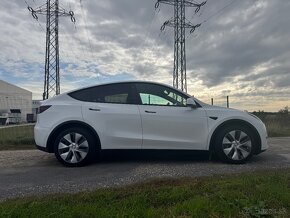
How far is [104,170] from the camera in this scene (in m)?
5.59

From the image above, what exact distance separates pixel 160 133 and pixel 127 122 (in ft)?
2.03

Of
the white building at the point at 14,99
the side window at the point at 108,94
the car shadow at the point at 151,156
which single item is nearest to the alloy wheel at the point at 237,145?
the car shadow at the point at 151,156

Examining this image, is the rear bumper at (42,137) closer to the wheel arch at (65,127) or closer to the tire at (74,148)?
the wheel arch at (65,127)

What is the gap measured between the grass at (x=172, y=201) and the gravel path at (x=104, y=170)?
0.56 metres

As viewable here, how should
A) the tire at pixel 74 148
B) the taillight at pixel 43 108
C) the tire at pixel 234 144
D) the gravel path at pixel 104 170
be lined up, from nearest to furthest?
the gravel path at pixel 104 170 < the tire at pixel 74 148 < the tire at pixel 234 144 < the taillight at pixel 43 108

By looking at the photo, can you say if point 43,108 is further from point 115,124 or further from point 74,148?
point 115,124

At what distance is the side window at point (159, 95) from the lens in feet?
20.4

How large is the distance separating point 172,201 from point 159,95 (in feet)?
9.25

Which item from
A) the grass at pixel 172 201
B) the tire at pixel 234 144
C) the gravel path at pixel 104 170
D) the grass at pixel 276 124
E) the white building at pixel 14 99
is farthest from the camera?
the white building at pixel 14 99

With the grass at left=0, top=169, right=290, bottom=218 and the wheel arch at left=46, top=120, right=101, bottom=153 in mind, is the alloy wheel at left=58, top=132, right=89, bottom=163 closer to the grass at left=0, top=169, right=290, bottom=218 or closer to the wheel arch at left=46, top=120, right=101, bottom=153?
the wheel arch at left=46, top=120, right=101, bottom=153

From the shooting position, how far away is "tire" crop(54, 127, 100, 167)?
590cm

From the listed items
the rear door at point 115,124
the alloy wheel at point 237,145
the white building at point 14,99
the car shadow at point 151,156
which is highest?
the white building at point 14,99

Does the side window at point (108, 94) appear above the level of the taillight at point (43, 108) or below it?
above

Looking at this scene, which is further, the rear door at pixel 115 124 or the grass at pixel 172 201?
the rear door at pixel 115 124
